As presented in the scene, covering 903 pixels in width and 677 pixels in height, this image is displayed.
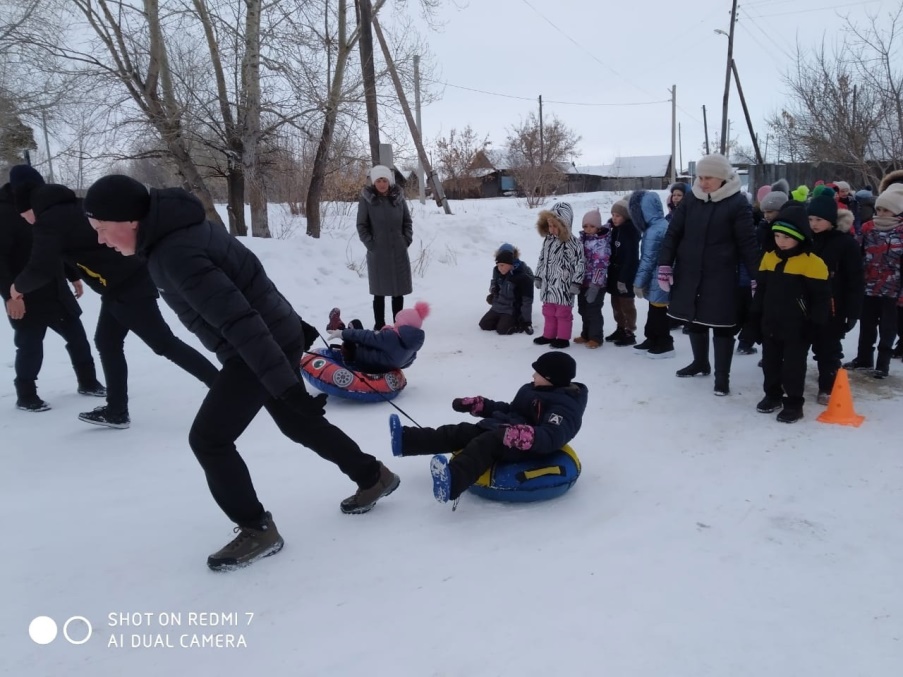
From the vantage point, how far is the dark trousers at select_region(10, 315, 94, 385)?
5223 millimetres

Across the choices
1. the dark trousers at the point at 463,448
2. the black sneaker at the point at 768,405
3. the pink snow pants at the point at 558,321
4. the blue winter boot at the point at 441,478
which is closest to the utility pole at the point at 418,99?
the pink snow pants at the point at 558,321

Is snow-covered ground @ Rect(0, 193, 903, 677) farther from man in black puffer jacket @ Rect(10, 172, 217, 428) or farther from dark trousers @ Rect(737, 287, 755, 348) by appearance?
dark trousers @ Rect(737, 287, 755, 348)

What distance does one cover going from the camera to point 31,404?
5.31 meters

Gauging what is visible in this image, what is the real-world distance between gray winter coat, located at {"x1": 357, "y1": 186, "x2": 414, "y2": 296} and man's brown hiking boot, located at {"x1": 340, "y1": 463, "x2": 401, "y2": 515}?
435cm

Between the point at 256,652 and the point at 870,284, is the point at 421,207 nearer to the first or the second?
Answer: the point at 870,284

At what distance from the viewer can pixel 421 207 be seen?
1922cm

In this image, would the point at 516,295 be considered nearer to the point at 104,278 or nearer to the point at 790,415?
the point at 790,415

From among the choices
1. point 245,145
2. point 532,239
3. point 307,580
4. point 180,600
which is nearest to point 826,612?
point 307,580

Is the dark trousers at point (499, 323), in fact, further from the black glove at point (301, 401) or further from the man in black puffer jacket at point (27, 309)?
the black glove at point (301, 401)

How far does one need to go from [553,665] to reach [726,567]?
3.55 feet

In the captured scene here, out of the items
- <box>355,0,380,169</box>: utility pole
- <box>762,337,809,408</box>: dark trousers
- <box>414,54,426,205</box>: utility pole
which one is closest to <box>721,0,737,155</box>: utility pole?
<box>414,54,426,205</box>: utility pole

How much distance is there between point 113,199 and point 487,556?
233 cm

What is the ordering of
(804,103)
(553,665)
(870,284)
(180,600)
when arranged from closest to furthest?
1. (553,665)
2. (180,600)
3. (870,284)
4. (804,103)

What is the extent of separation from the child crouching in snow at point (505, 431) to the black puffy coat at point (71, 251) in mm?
2449
